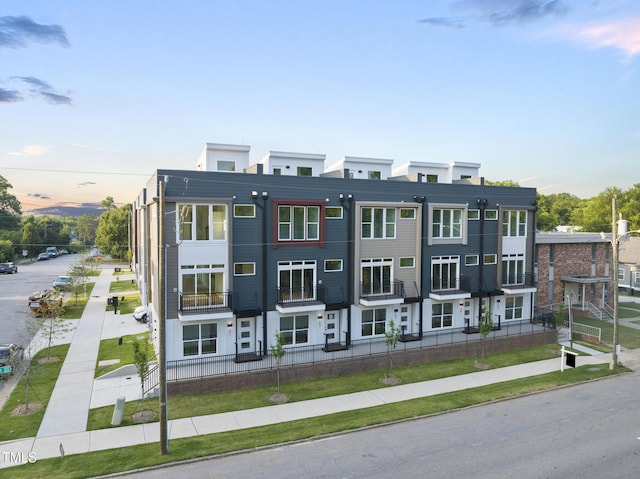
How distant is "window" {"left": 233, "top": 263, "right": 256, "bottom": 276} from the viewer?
21369mm

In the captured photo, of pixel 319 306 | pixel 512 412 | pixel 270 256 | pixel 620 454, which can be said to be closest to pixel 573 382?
pixel 512 412

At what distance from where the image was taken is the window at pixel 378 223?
2425 cm

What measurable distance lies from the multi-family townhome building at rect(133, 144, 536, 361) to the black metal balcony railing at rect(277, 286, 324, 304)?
0.06 meters

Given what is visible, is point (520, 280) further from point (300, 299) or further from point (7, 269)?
point (7, 269)

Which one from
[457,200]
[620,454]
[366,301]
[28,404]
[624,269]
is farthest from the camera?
[624,269]

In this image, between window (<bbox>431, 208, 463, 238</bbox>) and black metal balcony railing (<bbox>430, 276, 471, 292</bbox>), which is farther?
black metal balcony railing (<bbox>430, 276, 471, 292</bbox>)

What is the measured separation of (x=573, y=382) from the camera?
66.1 ft

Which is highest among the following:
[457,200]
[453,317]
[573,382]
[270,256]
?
[457,200]

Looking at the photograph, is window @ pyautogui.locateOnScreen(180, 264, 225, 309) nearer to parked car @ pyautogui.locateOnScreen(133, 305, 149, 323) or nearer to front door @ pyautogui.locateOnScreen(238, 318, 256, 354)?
front door @ pyautogui.locateOnScreen(238, 318, 256, 354)

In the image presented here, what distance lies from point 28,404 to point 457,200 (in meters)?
24.0

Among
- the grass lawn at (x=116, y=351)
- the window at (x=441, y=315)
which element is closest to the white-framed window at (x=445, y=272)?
the window at (x=441, y=315)

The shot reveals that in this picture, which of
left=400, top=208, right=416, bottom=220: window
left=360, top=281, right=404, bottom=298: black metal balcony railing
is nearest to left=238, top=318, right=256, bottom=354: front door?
left=360, top=281, right=404, bottom=298: black metal balcony railing

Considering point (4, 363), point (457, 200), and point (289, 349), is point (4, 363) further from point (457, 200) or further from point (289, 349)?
point (457, 200)

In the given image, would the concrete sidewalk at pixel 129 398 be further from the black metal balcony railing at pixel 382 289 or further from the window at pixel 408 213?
the window at pixel 408 213
